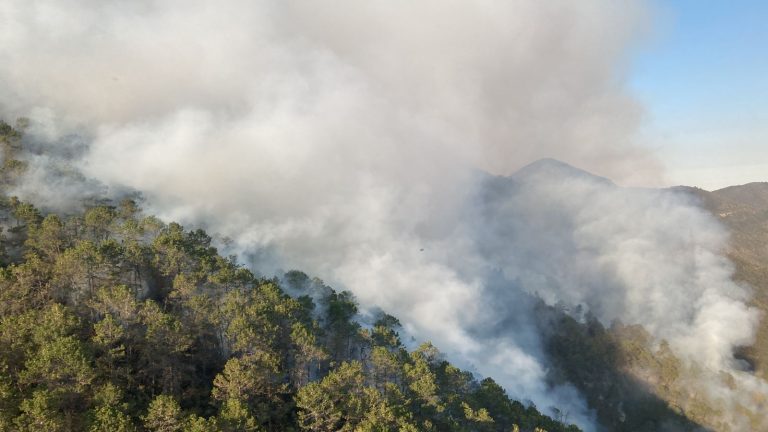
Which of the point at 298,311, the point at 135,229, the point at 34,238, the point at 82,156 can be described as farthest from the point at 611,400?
the point at 82,156

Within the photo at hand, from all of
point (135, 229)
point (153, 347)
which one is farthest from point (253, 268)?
point (153, 347)

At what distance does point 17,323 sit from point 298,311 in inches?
1475

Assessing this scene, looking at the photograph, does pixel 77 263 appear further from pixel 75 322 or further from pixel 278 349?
pixel 278 349

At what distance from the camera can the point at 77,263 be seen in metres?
63.5

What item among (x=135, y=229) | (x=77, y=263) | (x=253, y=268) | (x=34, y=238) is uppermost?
(x=253, y=268)

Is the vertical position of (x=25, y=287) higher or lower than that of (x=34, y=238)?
lower

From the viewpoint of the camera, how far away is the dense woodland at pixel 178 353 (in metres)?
43.9

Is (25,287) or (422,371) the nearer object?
(25,287)

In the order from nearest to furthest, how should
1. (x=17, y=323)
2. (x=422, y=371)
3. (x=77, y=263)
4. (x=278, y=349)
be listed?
(x=17, y=323), (x=77, y=263), (x=278, y=349), (x=422, y=371)

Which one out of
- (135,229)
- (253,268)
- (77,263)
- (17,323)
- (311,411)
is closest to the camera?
(17,323)

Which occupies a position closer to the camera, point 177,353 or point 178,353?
point 177,353

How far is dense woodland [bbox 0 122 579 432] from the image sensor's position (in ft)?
144

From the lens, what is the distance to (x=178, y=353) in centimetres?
5762

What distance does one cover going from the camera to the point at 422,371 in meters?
73.9
